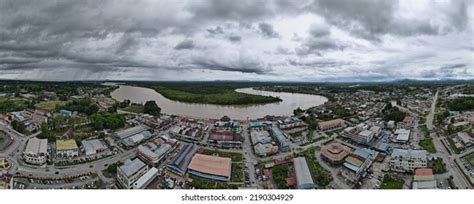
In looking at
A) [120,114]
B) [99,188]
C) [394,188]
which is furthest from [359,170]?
[120,114]

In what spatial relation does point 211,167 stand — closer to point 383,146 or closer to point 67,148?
point 67,148

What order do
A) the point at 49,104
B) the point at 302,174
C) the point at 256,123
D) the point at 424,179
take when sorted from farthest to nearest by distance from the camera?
the point at 256,123
the point at 49,104
the point at 302,174
the point at 424,179

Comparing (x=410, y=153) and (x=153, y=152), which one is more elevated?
(x=410, y=153)

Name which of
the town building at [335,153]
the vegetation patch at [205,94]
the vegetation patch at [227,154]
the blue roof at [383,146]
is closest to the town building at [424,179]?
the blue roof at [383,146]

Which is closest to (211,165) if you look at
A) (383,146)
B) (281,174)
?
(281,174)

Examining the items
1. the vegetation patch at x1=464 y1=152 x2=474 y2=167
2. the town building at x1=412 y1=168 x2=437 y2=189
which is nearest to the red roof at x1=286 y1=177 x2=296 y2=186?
the town building at x1=412 y1=168 x2=437 y2=189
